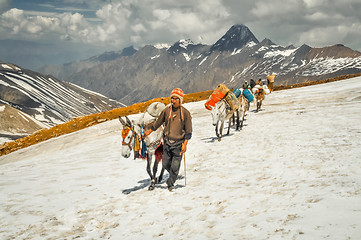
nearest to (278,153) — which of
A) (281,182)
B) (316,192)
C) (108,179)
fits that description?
(281,182)

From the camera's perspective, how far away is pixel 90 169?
12.7 m

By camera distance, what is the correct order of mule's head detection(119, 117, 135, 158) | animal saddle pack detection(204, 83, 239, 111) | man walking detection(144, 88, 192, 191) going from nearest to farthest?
man walking detection(144, 88, 192, 191)
mule's head detection(119, 117, 135, 158)
animal saddle pack detection(204, 83, 239, 111)

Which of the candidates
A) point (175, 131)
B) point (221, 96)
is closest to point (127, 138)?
point (175, 131)

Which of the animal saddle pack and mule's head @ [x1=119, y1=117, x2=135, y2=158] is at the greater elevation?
the animal saddle pack

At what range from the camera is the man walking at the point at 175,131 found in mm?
8422

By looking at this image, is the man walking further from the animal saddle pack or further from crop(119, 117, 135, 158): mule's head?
the animal saddle pack

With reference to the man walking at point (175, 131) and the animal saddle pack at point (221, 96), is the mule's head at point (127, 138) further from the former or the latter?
the animal saddle pack at point (221, 96)

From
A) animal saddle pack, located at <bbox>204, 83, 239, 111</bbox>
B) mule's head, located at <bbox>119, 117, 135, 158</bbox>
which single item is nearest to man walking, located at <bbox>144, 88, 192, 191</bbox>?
mule's head, located at <bbox>119, 117, 135, 158</bbox>

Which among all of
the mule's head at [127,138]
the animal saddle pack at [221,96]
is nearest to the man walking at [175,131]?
the mule's head at [127,138]

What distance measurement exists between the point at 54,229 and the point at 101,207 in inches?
60.5

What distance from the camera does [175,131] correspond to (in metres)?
8.43

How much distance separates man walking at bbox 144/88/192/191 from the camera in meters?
8.42

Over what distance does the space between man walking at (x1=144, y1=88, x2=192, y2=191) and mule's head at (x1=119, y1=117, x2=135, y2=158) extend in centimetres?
97

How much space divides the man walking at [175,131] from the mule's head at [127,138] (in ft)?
3.18
